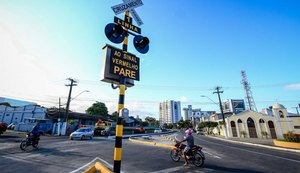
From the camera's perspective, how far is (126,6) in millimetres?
5219

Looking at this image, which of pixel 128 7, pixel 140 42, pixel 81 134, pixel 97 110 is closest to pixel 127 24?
pixel 128 7

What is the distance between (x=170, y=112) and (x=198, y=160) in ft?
596

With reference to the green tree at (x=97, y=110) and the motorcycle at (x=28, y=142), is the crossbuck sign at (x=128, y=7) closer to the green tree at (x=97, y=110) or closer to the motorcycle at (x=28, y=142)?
the motorcycle at (x=28, y=142)

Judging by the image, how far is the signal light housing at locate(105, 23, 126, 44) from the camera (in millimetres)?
4746

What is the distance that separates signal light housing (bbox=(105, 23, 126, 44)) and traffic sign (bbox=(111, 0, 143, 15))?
584 mm

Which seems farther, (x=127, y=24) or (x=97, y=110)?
(x=97, y=110)

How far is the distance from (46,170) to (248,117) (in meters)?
43.2

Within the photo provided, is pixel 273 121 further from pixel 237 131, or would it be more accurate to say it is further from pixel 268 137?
pixel 237 131

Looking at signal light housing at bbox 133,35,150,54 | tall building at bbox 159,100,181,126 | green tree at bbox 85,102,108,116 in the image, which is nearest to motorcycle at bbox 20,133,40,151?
signal light housing at bbox 133,35,150,54

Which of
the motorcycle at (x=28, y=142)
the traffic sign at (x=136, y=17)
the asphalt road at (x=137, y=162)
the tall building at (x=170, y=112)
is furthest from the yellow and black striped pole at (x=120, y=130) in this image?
the tall building at (x=170, y=112)

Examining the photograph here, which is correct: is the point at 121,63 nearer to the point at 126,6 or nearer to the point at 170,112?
the point at 126,6

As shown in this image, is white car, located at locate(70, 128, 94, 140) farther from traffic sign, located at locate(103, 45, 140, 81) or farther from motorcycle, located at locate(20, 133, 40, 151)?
traffic sign, located at locate(103, 45, 140, 81)

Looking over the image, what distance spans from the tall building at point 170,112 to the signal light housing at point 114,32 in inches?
7203

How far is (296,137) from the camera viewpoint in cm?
1645
